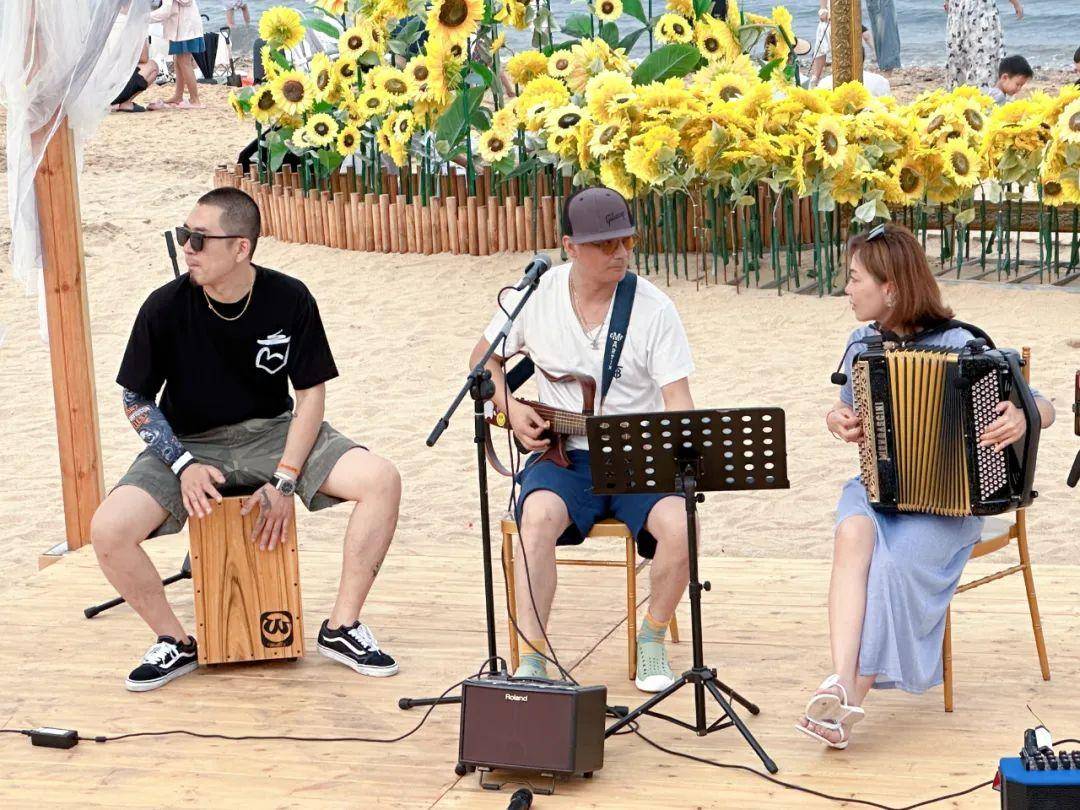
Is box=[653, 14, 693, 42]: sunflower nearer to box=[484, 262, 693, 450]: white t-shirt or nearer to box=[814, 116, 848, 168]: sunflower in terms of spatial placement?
box=[814, 116, 848, 168]: sunflower

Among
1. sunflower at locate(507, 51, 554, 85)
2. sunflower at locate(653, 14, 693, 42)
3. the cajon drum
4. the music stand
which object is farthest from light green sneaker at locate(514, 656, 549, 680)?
sunflower at locate(653, 14, 693, 42)

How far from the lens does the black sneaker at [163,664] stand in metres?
4.45

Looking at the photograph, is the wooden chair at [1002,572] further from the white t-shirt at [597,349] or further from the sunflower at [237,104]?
the sunflower at [237,104]

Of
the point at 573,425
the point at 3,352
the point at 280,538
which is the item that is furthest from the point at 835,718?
the point at 3,352

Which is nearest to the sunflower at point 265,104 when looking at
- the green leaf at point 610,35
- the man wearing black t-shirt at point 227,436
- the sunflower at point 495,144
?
the sunflower at point 495,144

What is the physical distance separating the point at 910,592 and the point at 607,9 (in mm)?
6598

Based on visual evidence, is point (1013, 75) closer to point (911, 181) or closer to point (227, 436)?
point (911, 181)

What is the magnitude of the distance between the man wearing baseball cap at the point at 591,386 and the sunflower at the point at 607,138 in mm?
4301

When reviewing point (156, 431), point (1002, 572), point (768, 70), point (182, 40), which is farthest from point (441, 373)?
point (182, 40)

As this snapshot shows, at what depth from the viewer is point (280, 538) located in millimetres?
4527

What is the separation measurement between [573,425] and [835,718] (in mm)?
1054

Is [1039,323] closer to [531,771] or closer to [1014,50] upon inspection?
[531,771]

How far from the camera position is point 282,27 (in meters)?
10.4

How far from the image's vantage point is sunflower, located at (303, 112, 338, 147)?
1030 cm
